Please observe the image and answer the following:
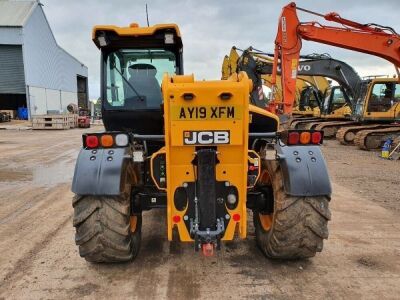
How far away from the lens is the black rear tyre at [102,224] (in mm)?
3510

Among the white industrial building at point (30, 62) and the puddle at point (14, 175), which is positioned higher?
the white industrial building at point (30, 62)

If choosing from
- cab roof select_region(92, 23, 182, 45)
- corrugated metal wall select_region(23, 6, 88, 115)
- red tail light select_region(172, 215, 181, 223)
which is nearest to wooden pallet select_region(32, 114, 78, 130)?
corrugated metal wall select_region(23, 6, 88, 115)

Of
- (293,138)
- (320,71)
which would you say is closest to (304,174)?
(293,138)

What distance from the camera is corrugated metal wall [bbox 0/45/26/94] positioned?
31547 millimetres

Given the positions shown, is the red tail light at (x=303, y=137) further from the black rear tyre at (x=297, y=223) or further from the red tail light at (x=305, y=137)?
the black rear tyre at (x=297, y=223)

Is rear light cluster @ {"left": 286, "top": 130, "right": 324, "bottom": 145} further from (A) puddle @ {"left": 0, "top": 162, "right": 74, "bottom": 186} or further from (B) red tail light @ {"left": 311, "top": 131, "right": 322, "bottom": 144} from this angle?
(A) puddle @ {"left": 0, "top": 162, "right": 74, "bottom": 186}

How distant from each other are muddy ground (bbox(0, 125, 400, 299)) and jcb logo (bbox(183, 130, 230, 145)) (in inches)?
50.3

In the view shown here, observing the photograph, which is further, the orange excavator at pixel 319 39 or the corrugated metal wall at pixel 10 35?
the corrugated metal wall at pixel 10 35

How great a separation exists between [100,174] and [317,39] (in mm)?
10743

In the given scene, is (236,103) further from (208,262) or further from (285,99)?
(285,99)

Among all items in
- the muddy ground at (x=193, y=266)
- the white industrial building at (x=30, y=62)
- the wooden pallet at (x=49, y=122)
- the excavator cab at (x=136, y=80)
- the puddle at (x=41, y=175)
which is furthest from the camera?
the white industrial building at (x=30, y=62)

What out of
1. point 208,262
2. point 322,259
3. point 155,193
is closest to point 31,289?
point 155,193

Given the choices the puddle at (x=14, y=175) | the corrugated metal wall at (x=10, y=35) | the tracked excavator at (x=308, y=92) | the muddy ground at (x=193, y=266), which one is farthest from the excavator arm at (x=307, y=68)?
the corrugated metal wall at (x=10, y=35)

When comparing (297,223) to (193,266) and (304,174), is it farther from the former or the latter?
(193,266)
